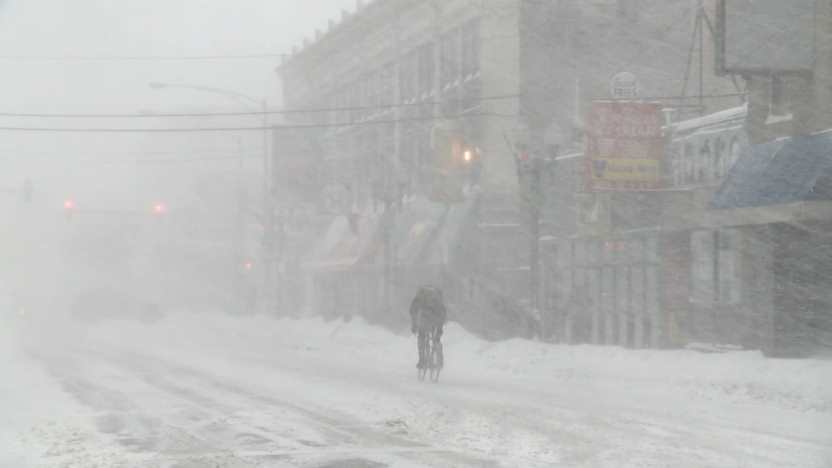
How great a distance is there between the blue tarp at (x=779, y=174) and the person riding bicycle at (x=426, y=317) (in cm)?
548

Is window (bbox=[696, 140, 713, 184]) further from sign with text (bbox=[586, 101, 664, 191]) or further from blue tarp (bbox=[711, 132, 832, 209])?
blue tarp (bbox=[711, 132, 832, 209])

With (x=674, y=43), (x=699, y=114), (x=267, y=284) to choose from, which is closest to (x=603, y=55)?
(x=674, y=43)

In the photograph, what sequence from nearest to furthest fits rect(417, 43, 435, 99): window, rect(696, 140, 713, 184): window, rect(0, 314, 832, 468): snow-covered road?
rect(0, 314, 832, 468): snow-covered road
rect(696, 140, 713, 184): window
rect(417, 43, 435, 99): window

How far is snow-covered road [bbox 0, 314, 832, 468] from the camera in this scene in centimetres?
1202

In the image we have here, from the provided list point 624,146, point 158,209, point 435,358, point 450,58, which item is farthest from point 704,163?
point 158,209

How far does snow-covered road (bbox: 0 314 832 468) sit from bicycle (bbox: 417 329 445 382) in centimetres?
39

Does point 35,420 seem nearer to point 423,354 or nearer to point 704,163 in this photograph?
point 423,354

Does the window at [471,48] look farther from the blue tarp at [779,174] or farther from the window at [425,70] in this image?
the blue tarp at [779,174]

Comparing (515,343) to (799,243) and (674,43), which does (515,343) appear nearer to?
(799,243)

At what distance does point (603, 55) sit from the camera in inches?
1508

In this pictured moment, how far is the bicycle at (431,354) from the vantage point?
2188 cm

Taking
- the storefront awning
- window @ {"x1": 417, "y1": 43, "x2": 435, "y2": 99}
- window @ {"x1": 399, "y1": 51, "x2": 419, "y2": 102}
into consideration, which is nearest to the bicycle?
window @ {"x1": 417, "y1": 43, "x2": 435, "y2": 99}

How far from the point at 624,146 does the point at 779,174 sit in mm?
4517

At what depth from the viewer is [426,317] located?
22.2m
